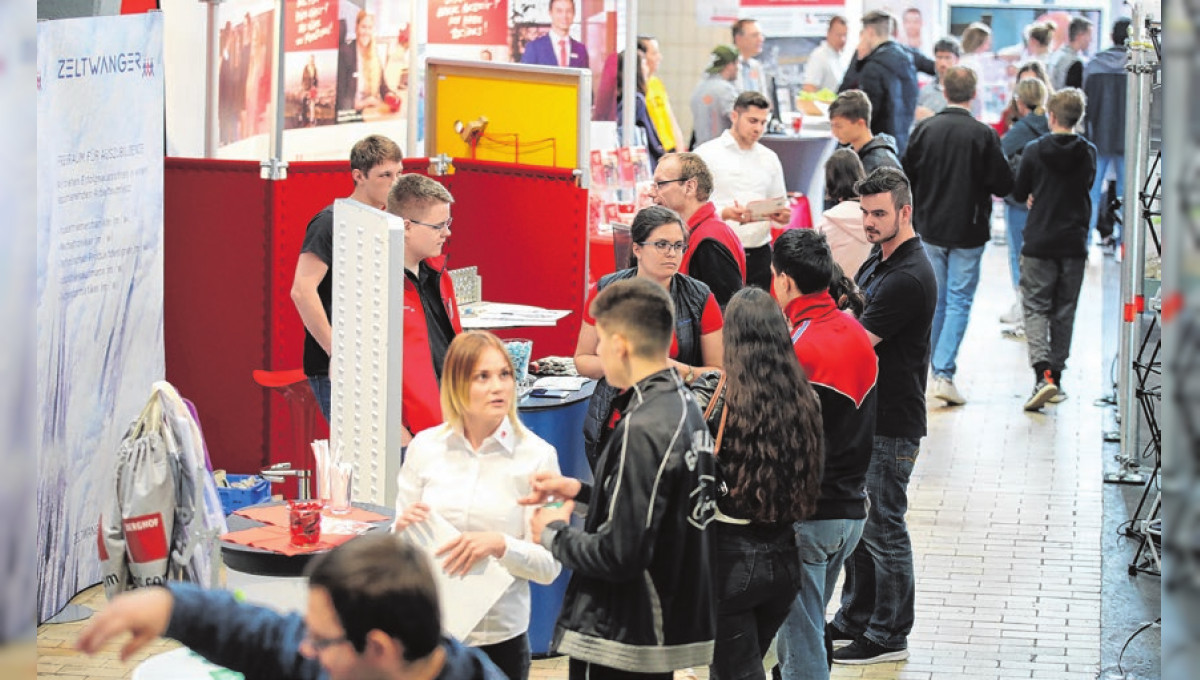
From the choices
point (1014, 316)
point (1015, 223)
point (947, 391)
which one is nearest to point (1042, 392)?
point (947, 391)

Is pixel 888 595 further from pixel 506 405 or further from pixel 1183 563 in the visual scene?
pixel 1183 563

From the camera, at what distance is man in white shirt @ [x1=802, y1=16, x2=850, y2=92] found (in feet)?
48.5

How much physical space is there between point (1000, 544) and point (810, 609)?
2.84 meters

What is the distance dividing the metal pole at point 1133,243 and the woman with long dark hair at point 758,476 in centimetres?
401

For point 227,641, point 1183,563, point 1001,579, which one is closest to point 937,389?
point 1001,579

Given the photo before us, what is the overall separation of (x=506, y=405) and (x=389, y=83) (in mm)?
5127

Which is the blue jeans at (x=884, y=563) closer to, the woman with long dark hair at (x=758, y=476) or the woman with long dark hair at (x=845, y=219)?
the woman with long dark hair at (x=758, y=476)

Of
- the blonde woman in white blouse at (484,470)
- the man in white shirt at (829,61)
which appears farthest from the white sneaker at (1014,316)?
the blonde woman in white blouse at (484,470)

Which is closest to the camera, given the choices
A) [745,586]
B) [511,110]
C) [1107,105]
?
[745,586]

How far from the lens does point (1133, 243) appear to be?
313 inches

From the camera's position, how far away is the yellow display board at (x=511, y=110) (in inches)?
288

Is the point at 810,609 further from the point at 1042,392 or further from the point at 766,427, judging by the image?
the point at 1042,392

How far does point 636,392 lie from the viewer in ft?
10.6

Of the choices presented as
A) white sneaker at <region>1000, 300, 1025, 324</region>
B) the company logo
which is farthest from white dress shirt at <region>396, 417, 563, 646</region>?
white sneaker at <region>1000, 300, 1025, 324</region>
